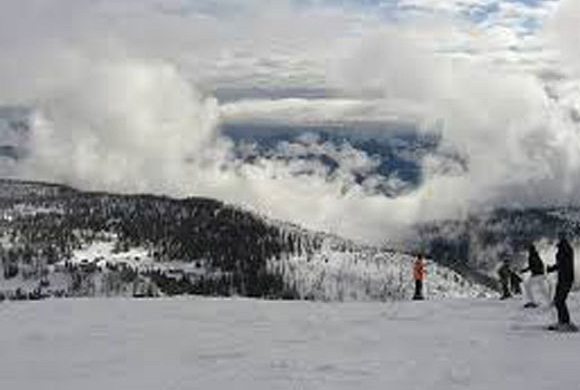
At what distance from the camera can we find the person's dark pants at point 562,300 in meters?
25.8

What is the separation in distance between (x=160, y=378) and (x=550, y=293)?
15845 millimetres

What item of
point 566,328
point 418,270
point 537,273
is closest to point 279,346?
point 566,328

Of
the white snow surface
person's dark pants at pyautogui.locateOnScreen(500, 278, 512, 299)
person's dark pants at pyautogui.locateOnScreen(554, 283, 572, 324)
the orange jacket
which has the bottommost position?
the white snow surface

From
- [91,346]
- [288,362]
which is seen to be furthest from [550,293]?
[91,346]

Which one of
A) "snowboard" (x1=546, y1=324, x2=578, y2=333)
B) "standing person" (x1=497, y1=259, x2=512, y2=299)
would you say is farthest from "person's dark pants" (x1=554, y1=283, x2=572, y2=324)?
"standing person" (x1=497, y1=259, x2=512, y2=299)

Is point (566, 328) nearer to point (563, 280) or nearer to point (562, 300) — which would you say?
point (562, 300)

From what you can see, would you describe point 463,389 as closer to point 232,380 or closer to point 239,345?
point 232,380

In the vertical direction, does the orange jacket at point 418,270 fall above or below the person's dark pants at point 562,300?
above

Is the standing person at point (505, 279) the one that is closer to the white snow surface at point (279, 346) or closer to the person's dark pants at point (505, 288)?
the person's dark pants at point (505, 288)

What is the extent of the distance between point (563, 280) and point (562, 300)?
59cm

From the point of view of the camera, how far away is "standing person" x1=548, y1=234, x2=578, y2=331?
25844 millimetres

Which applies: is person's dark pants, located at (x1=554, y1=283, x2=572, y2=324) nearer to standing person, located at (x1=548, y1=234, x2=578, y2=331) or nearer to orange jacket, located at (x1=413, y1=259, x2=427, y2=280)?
standing person, located at (x1=548, y1=234, x2=578, y2=331)

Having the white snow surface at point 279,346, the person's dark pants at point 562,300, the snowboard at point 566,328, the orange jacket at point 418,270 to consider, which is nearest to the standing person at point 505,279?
the white snow surface at point 279,346

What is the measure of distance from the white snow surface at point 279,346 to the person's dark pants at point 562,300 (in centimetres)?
99
